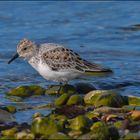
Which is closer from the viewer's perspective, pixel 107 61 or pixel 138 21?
pixel 107 61

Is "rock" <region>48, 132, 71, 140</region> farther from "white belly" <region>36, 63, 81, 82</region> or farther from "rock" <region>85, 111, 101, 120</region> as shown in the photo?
"white belly" <region>36, 63, 81, 82</region>

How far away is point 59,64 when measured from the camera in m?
11.6

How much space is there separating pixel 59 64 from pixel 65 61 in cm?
15

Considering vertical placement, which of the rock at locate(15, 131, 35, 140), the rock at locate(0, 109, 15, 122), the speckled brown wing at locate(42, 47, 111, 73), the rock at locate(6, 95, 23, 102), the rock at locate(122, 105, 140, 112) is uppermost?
the speckled brown wing at locate(42, 47, 111, 73)

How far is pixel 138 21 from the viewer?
18953 mm

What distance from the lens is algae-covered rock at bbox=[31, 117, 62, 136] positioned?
8.60 meters

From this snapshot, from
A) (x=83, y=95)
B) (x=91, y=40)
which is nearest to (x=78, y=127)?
(x=83, y=95)

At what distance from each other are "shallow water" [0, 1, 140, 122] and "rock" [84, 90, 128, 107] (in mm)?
887

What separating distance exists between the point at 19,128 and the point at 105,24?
10267 millimetres

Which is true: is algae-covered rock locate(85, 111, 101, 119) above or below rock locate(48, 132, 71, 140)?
below

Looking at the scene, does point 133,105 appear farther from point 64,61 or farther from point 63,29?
point 63,29

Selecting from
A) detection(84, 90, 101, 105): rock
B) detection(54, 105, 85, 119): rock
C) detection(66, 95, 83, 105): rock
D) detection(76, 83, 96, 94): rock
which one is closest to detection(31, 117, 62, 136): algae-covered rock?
detection(54, 105, 85, 119): rock

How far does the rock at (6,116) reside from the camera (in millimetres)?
9485

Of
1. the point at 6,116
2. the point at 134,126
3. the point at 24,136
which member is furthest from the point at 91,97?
the point at 24,136
